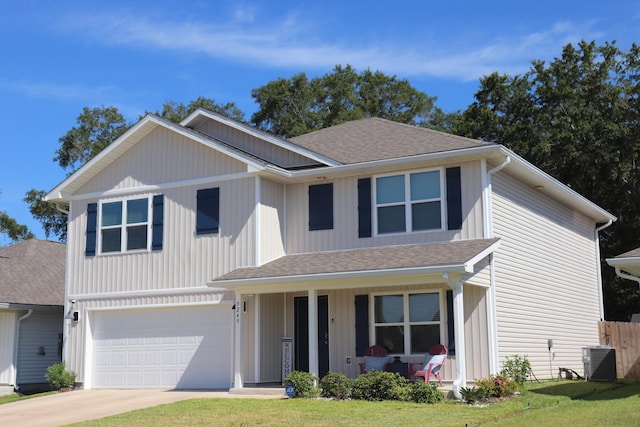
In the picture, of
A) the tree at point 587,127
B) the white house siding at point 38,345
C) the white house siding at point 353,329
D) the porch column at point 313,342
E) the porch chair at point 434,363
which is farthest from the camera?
the tree at point 587,127

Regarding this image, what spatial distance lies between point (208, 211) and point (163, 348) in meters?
3.65

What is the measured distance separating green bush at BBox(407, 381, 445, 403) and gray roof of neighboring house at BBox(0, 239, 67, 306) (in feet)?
41.8

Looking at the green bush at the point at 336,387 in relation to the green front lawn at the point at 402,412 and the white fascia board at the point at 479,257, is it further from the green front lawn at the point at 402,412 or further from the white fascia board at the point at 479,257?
the white fascia board at the point at 479,257

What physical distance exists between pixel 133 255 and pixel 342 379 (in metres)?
7.33

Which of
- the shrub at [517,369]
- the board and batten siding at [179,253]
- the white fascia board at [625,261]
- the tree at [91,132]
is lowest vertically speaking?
the shrub at [517,369]

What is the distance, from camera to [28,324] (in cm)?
2336

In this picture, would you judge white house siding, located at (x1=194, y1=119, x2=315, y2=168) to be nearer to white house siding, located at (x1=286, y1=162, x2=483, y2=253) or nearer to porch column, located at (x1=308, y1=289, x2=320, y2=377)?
white house siding, located at (x1=286, y1=162, x2=483, y2=253)

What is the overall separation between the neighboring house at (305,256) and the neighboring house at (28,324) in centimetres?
263

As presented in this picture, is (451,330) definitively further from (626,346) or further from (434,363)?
(626,346)

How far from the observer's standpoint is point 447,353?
671 inches

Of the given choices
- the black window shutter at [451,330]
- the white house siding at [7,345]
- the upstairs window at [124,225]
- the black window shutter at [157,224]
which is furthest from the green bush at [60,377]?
the black window shutter at [451,330]

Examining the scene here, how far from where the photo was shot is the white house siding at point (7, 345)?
22672 mm

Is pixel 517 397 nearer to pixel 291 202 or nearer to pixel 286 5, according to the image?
pixel 291 202

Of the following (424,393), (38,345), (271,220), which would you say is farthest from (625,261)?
(38,345)
